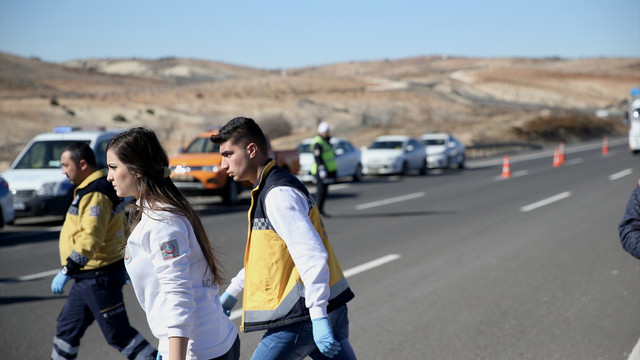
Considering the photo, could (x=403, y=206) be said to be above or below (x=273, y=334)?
below

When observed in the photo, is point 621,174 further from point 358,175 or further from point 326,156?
point 326,156

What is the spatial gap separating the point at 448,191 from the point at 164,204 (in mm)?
17534

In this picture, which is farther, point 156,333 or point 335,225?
point 335,225

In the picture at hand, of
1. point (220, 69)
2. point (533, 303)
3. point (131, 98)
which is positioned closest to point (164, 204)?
point (533, 303)

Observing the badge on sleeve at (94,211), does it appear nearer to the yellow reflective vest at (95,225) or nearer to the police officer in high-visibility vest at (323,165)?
the yellow reflective vest at (95,225)

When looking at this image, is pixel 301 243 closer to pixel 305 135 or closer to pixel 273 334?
pixel 273 334

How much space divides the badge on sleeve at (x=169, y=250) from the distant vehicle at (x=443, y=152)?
87.1ft

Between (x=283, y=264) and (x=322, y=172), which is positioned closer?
(x=283, y=264)

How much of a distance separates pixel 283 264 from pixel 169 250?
0.55 meters

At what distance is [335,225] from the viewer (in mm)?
13375

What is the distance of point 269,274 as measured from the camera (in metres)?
3.14

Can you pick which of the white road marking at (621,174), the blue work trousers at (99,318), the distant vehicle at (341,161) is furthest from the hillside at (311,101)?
the blue work trousers at (99,318)

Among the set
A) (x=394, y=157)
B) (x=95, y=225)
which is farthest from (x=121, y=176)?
(x=394, y=157)

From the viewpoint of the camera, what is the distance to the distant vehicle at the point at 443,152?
28.9 metres
